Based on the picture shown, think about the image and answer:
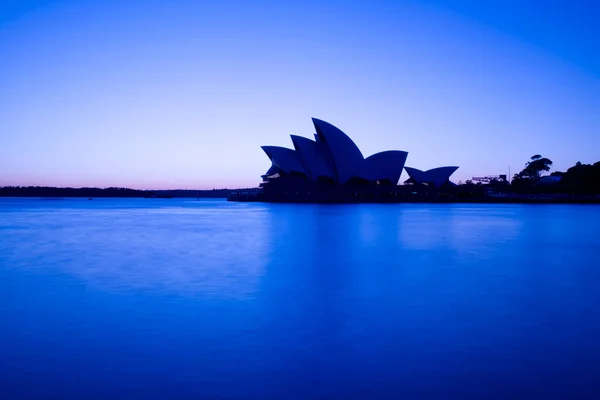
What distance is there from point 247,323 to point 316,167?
50000 mm

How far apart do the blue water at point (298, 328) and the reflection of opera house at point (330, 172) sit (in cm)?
4255

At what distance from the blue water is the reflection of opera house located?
42.5 metres

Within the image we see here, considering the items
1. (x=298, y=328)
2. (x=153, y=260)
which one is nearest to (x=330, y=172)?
(x=153, y=260)

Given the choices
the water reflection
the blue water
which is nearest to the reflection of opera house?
the water reflection

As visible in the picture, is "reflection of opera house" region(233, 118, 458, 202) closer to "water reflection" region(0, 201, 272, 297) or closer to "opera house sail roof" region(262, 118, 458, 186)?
"opera house sail roof" region(262, 118, 458, 186)

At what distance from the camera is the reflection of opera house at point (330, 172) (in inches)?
2106

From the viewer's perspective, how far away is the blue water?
3180mm

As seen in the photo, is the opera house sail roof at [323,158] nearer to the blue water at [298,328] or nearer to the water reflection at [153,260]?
the water reflection at [153,260]

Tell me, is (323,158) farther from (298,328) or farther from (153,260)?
(298,328)

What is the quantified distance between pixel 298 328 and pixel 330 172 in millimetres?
51285

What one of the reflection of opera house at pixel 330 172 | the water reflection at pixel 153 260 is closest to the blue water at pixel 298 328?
the water reflection at pixel 153 260

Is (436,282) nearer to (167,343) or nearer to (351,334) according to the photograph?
(351,334)

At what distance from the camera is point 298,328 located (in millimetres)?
4723

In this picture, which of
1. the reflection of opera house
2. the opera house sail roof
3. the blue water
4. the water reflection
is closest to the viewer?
the blue water
